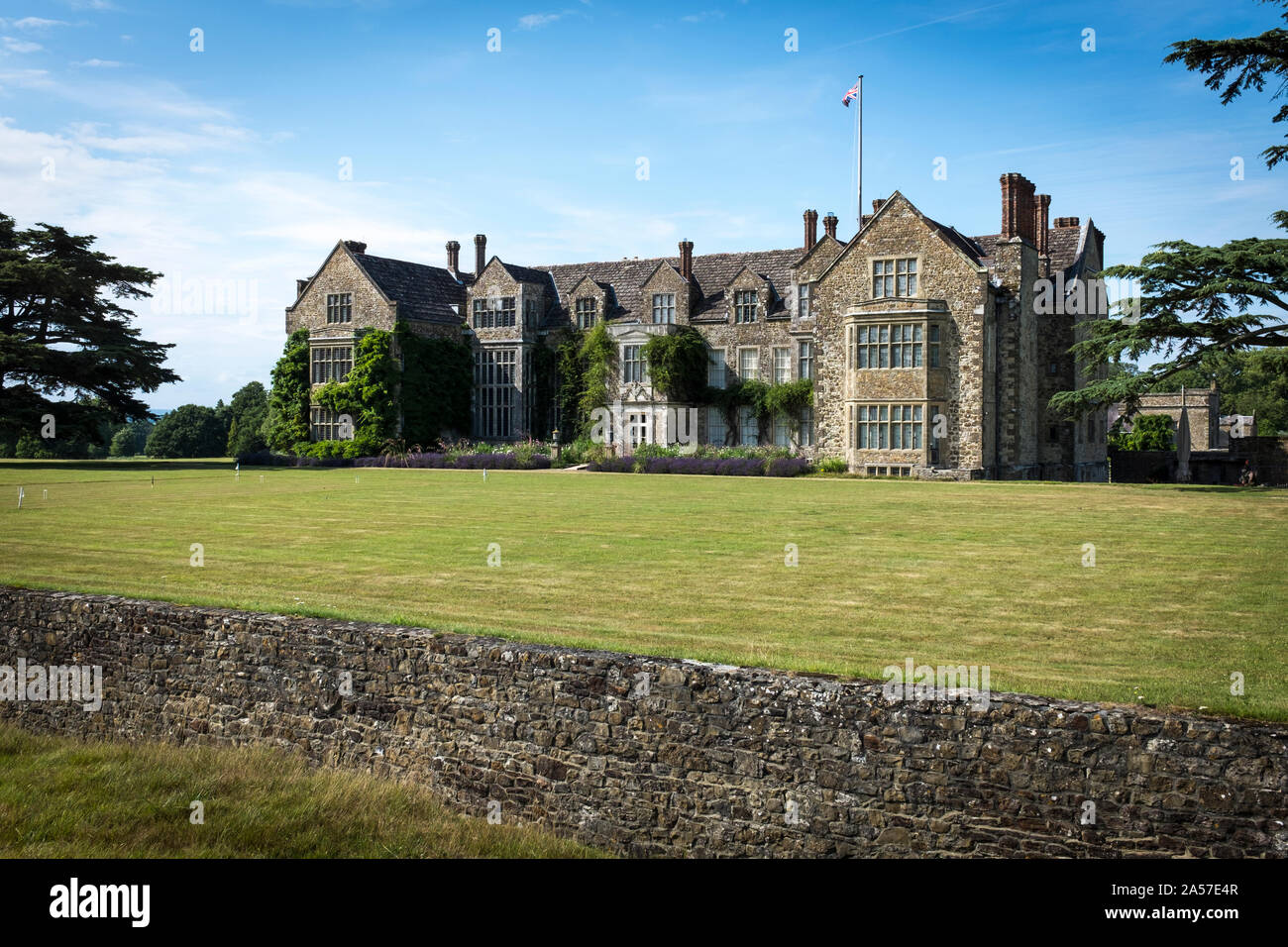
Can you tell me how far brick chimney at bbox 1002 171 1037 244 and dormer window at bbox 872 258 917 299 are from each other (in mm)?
3426

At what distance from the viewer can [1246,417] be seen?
7706 cm

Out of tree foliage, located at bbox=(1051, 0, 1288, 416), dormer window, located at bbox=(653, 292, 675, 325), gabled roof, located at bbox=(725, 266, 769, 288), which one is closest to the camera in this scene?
tree foliage, located at bbox=(1051, 0, 1288, 416)

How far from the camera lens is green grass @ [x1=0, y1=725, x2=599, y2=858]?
885cm

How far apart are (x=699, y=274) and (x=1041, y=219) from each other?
15.1 metres

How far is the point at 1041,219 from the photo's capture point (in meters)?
36.9

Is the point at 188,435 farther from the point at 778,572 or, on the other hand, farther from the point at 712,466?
the point at 778,572

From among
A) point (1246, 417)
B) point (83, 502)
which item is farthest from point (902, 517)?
point (1246, 417)

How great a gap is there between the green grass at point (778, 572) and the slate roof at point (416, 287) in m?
22.9

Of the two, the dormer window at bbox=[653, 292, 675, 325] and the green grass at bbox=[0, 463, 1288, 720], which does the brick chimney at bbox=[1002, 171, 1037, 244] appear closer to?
the green grass at bbox=[0, 463, 1288, 720]

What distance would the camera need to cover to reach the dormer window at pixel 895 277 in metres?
35.8

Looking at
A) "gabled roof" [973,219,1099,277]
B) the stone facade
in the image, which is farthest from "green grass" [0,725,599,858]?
the stone facade

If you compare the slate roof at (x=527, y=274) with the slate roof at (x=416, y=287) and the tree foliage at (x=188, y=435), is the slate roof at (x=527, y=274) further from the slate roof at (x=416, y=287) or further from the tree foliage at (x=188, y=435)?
Answer: the tree foliage at (x=188, y=435)

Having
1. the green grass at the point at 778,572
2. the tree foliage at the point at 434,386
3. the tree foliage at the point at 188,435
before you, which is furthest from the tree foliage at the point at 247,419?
the green grass at the point at 778,572
